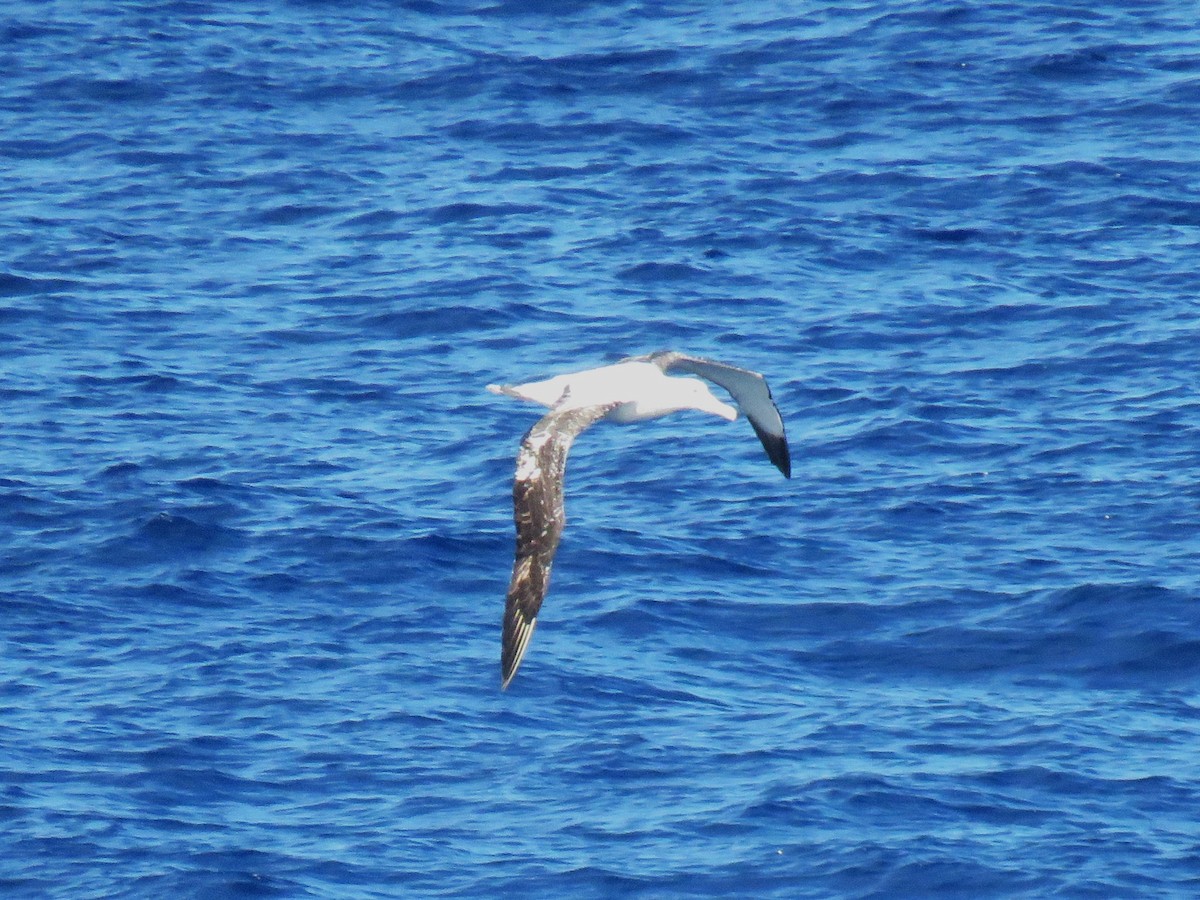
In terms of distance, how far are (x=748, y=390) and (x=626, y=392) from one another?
7.29ft

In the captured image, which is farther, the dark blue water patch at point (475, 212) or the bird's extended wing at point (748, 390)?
the dark blue water patch at point (475, 212)

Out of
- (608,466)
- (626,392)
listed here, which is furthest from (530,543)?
→ (608,466)

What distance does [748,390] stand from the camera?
790 inches

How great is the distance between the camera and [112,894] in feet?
62.3

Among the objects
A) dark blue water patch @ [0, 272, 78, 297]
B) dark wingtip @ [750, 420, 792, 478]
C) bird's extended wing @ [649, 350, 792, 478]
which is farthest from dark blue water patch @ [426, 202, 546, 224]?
dark wingtip @ [750, 420, 792, 478]

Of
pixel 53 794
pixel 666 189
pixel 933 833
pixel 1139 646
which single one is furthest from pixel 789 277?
pixel 53 794

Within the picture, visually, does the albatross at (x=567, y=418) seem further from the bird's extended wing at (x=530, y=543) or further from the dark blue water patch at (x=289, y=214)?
the dark blue water patch at (x=289, y=214)

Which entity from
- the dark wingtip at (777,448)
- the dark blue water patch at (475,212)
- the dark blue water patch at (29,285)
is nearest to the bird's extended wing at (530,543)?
the dark wingtip at (777,448)

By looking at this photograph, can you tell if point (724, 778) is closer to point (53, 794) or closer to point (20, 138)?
point (53, 794)

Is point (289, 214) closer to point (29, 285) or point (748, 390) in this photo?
point (29, 285)

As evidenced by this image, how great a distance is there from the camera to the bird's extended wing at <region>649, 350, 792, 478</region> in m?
18.8

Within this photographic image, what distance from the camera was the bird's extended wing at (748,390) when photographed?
18.8m

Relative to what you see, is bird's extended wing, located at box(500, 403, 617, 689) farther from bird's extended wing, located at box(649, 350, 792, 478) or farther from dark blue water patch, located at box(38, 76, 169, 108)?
dark blue water patch, located at box(38, 76, 169, 108)

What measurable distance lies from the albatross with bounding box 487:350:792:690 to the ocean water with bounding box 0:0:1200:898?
Answer: 2539 mm
